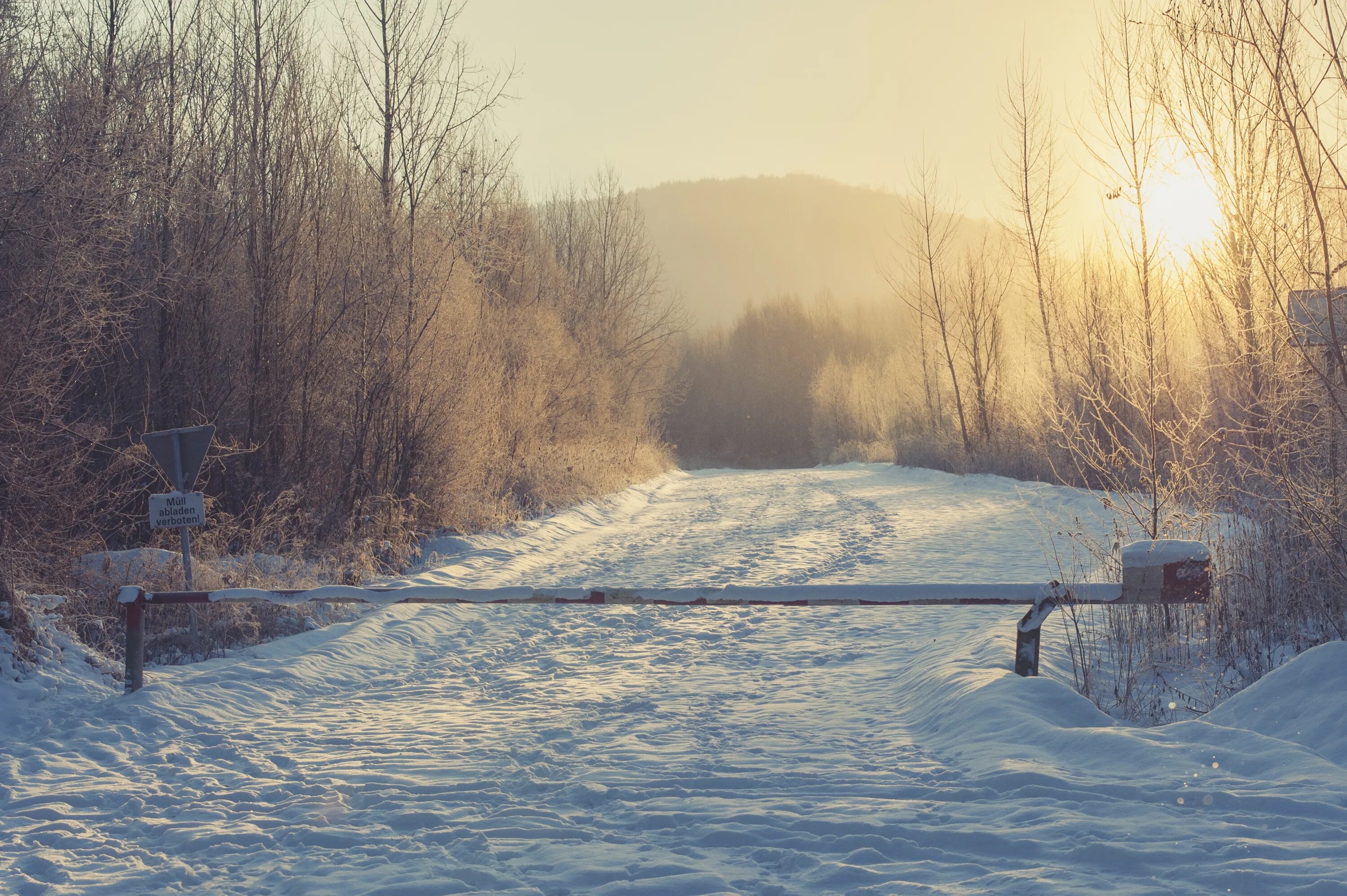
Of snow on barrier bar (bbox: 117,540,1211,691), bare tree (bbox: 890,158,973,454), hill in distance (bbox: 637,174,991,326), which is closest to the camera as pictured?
snow on barrier bar (bbox: 117,540,1211,691)

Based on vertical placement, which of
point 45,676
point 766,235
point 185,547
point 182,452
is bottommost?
point 45,676

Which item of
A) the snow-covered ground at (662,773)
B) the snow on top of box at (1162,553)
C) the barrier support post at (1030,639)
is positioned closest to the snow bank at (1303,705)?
the snow-covered ground at (662,773)

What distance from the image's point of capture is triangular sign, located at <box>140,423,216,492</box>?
25.9 feet

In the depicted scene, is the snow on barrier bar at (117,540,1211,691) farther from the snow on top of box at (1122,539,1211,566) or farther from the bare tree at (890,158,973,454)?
the bare tree at (890,158,973,454)

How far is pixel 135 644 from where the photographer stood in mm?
6145

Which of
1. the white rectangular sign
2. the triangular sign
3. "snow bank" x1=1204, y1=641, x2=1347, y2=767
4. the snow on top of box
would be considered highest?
the triangular sign

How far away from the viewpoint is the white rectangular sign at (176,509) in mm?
7812

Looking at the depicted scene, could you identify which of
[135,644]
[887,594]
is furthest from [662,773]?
[135,644]

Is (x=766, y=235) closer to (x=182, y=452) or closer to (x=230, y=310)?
(x=230, y=310)

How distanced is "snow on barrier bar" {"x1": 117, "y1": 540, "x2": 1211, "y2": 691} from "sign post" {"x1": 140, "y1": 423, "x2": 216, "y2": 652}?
1.66 meters

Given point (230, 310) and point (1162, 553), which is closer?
point (1162, 553)

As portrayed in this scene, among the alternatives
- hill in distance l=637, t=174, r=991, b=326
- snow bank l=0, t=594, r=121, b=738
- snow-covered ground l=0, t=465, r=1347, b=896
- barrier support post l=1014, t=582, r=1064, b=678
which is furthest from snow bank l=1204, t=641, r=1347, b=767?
hill in distance l=637, t=174, r=991, b=326

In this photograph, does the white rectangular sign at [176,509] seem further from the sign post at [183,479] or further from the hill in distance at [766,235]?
the hill in distance at [766,235]

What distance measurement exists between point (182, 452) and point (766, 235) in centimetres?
14732
